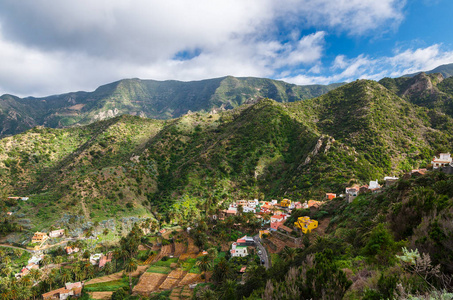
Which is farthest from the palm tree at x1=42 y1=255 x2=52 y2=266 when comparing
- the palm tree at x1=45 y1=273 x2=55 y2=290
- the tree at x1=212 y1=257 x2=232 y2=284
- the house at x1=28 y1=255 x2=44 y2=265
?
the tree at x1=212 y1=257 x2=232 y2=284

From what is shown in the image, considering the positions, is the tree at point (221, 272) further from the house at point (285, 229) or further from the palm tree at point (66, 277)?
the palm tree at point (66, 277)

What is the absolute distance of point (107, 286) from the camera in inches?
1384

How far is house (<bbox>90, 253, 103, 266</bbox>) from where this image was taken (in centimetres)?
4563

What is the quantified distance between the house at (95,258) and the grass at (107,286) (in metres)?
10.6

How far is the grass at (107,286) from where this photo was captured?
3459cm

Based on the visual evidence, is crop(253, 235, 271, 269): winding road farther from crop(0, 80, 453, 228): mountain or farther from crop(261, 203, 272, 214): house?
crop(0, 80, 453, 228): mountain

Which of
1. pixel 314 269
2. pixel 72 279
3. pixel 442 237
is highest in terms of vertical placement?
pixel 442 237

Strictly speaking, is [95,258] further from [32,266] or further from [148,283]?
[148,283]

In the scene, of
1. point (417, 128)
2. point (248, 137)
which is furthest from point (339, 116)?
point (248, 137)

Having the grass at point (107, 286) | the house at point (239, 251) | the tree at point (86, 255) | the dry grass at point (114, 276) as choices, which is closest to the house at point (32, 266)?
the tree at point (86, 255)

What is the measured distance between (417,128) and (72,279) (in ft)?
354

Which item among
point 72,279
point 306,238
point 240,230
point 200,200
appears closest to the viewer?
point 306,238

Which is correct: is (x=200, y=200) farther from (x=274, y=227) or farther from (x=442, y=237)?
(x=442, y=237)

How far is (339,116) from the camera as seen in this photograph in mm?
89438
